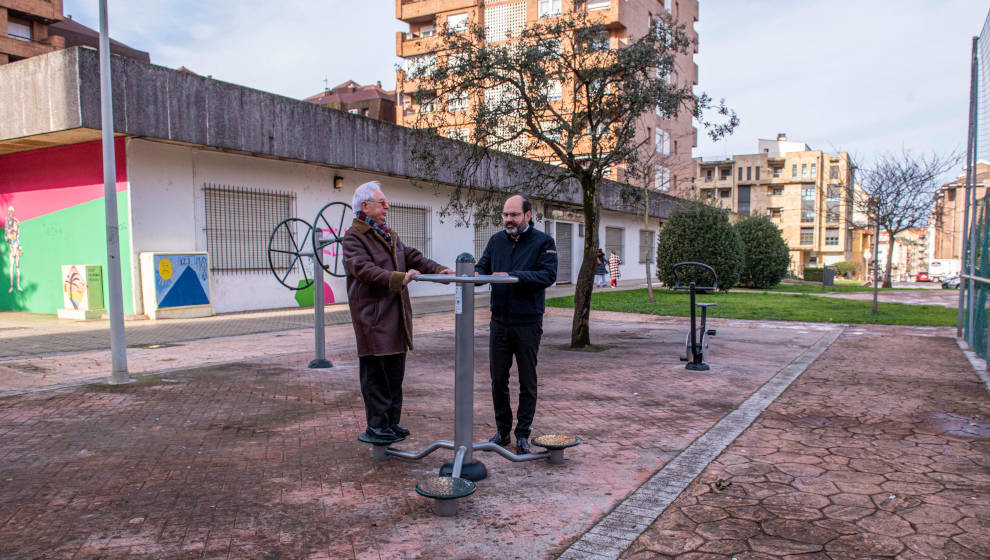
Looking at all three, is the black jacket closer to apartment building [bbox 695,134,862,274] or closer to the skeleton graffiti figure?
the skeleton graffiti figure

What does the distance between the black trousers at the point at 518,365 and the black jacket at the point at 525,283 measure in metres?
0.07

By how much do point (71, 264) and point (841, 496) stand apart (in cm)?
1449

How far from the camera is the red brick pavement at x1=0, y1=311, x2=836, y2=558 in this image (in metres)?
2.93

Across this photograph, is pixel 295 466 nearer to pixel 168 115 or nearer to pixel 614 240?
pixel 168 115

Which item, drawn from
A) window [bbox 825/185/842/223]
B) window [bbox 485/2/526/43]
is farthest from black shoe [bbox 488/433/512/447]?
window [bbox 485/2/526/43]

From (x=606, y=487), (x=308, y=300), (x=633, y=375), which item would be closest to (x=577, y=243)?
(x=308, y=300)

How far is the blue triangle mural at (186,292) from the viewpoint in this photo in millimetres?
12367

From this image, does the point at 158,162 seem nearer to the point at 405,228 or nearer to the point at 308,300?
the point at 308,300

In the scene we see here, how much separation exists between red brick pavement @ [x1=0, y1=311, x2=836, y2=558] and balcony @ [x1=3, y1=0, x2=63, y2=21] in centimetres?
4757

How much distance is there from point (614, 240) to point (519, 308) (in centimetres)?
2925

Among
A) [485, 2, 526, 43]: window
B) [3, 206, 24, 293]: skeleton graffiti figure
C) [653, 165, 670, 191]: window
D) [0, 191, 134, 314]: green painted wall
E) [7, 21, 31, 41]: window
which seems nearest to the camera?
[0, 191, 134, 314]: green painted wall

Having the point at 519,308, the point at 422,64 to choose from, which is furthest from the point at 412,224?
the point at 519,308

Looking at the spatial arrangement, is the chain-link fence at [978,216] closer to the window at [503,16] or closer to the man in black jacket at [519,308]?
the man in black jacket at [519,308]

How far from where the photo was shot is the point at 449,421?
5117 millimetres
